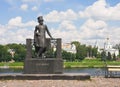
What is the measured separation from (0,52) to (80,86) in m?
118

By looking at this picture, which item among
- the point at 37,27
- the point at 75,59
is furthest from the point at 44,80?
the point at 75,59

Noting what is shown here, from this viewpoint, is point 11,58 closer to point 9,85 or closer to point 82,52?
point 82,52

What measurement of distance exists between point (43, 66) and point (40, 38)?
180 centimetres

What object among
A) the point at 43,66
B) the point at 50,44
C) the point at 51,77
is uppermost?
the point at 50,44

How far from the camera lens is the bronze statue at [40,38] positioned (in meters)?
22.5

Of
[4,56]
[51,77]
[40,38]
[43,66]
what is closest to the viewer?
[51,77]

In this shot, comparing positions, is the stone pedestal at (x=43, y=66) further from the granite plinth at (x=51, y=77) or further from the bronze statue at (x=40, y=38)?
the granite plinth at (x=51, y=77)

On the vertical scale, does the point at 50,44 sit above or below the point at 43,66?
above

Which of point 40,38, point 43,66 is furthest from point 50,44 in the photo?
point 43,66

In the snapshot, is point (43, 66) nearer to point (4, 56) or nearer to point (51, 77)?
point (51, 77)

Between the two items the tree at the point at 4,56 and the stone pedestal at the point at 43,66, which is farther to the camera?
the tree at the point at 4,56

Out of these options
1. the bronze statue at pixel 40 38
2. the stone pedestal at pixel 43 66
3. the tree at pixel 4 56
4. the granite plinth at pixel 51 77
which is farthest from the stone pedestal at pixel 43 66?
the tree at pixel 4 56

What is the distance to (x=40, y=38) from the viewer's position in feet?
74.2

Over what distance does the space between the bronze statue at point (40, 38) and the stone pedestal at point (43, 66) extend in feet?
1.97
